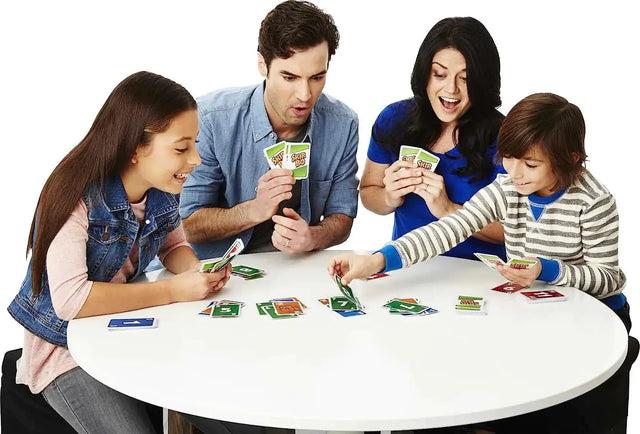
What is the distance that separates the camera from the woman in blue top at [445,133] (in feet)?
12.8

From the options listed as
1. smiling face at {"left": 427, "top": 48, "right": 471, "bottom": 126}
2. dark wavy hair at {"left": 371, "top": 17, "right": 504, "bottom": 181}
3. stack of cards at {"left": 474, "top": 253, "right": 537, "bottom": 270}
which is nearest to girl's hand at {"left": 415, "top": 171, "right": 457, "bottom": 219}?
dark wavy hair at {"left": 371, "top": 17, "right": 504, "bottom": 181}

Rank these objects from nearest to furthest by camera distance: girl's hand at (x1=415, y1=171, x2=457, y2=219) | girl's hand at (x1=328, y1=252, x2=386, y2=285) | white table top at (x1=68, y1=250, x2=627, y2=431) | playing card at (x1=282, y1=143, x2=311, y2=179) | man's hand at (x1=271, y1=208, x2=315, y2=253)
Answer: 1. white table top at (x1=68, y1=250, x2=627, y2=431)
2. girl's hand at (x1=328, y1=252, x2=386, y2=285)
3. man's hand at (x1=271, y1=208, x2=315, y2=253)
4. playing card at (x1=282, y1=143, x2=311, y2=179)
5. girl's hand at (x1=415, y1=171, x2=457, y2=219)

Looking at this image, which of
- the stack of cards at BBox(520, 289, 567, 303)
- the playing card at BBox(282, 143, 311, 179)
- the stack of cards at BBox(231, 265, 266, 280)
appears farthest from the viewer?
the playing card at BBox(282, 143, 311, 179)

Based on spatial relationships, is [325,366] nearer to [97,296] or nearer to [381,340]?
[381,340]

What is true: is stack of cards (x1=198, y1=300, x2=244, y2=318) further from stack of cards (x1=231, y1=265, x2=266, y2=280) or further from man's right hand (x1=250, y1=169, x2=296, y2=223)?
man's right hand (x1=250, y1=169, x2=296, y2=223)

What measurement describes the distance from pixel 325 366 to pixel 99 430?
0.85m

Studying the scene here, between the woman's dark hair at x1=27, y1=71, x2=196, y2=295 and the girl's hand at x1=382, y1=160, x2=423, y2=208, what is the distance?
1.23 meters

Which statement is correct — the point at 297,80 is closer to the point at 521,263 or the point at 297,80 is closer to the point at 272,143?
the point at 272,143

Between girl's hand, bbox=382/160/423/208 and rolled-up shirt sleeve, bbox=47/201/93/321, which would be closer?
rolled-up shirt sleeve, bbox=47/201/93/321

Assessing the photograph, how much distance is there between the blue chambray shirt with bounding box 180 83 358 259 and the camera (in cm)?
422

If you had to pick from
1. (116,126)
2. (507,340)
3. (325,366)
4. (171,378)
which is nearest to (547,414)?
(507,340)

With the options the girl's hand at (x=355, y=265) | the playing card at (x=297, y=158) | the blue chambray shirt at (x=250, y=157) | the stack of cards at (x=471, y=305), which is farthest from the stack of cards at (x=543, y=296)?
the blue chambray shirt at (x=250, y=157)

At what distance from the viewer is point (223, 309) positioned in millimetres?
3082

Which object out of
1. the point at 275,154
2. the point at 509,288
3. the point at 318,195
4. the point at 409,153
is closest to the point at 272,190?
the point at 275,154
